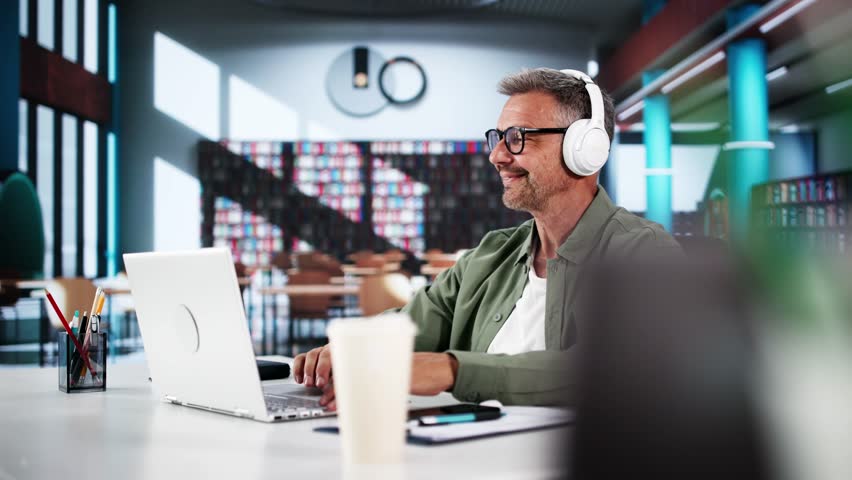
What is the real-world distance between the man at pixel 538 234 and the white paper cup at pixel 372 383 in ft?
2.90

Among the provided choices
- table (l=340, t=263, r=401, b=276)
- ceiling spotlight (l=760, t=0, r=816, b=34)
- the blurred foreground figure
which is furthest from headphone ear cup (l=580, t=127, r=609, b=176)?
table (l=340, t=263, r=401, b=276)

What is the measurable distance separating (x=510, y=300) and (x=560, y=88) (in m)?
0.48

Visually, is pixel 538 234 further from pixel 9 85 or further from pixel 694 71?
pixel 694 71

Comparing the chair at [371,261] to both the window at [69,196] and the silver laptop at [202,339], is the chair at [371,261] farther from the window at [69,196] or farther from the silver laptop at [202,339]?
the silver laptop at [202,339]

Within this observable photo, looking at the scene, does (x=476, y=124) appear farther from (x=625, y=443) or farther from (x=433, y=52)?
(x=625, y=443)

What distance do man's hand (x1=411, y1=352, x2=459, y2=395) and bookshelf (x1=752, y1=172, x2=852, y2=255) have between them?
688 cm

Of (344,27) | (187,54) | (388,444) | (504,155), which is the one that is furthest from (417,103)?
(388,444)

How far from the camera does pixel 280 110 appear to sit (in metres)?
12.3

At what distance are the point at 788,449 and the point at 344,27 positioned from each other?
41.4 ft

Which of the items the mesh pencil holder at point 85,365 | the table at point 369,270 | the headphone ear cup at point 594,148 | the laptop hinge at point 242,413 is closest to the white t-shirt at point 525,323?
the headphone ear cup at point 594,148

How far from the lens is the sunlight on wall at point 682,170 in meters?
15.1

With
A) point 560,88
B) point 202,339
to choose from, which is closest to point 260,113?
point 560,88

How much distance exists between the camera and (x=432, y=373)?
1.23m

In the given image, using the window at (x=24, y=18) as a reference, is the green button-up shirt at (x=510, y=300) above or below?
below
